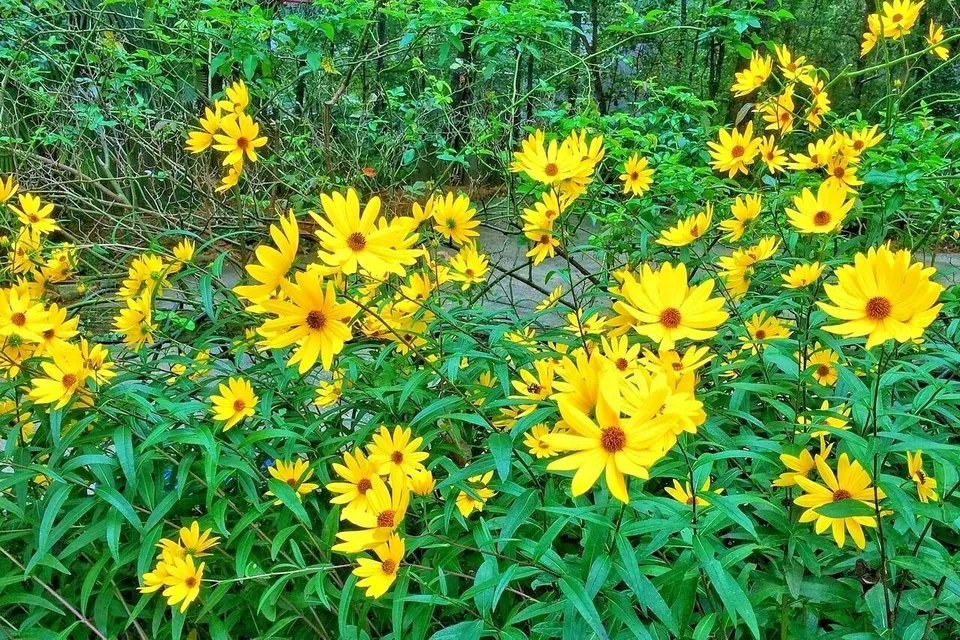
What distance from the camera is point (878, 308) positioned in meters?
0.70

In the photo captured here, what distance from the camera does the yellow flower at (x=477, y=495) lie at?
0.91m

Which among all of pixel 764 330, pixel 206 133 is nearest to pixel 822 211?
pixel 764 330

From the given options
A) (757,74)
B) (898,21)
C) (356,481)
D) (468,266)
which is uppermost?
(898,21)

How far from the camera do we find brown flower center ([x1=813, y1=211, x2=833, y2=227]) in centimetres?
110

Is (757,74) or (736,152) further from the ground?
(757,74)

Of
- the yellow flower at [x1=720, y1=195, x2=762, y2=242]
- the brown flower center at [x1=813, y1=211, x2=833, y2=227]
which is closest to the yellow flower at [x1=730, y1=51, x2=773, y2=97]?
the yellow flower at [x1=720, y1=195, x2=762, y2=242]

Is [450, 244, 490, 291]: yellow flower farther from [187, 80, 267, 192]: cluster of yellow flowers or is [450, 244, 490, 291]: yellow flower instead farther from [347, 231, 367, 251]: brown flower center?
[347, 231, 367, 251]: brown flower center

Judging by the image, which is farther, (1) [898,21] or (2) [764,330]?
(1) [898,21]

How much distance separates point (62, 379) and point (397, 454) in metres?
0.55

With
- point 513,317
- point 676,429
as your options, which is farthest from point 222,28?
point 676,429

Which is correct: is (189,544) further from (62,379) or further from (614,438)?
(614,438)

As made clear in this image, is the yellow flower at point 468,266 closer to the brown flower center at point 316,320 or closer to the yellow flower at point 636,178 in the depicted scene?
the yellow flower at point 636,178

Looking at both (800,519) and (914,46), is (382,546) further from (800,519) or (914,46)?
(914,46)

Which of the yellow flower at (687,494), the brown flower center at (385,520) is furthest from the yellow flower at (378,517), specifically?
the yellow flower at (687,494)
